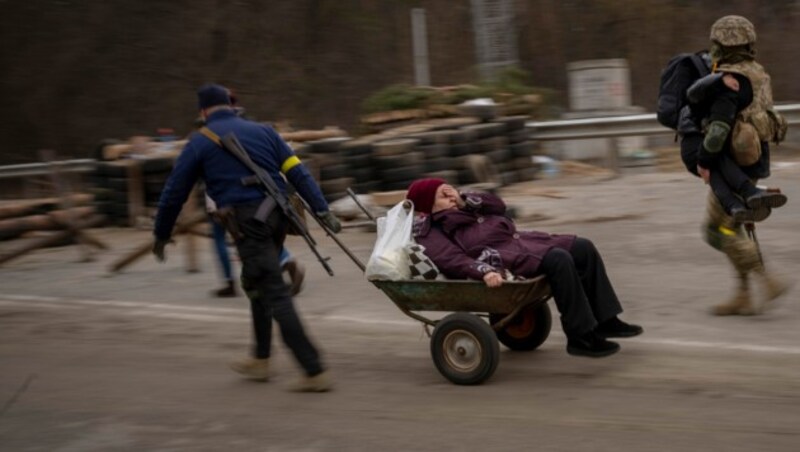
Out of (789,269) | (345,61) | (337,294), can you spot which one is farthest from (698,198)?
(345,61)

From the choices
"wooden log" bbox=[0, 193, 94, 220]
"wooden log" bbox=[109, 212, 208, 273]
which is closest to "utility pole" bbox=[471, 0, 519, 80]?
"wooden log" bbox=[0, 193, 94, 220]

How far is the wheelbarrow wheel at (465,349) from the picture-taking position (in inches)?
279

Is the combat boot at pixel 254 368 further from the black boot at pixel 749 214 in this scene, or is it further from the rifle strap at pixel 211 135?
the black boot at pixel 749 214

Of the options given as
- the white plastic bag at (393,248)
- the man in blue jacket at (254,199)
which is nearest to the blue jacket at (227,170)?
the man in blue jacket at (254,199)

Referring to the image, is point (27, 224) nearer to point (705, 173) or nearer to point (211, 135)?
point (211, 135)

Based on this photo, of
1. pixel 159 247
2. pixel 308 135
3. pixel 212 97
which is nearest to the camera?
pixel 212 97

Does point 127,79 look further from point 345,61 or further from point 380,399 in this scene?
point 380,399

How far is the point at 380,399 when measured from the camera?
23.4 feet

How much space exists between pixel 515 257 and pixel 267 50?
23570 mm

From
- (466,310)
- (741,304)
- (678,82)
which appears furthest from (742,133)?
(466,310)

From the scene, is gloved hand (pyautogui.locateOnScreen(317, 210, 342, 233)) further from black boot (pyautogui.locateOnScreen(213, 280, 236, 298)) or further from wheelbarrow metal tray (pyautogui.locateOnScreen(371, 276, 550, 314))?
black boot (pyautogui.locateOnScreen(213, 280, 236, 298))

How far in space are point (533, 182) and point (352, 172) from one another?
3134mm

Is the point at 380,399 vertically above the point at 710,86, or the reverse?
the point at 710,86

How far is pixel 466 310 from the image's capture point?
7285 mm
